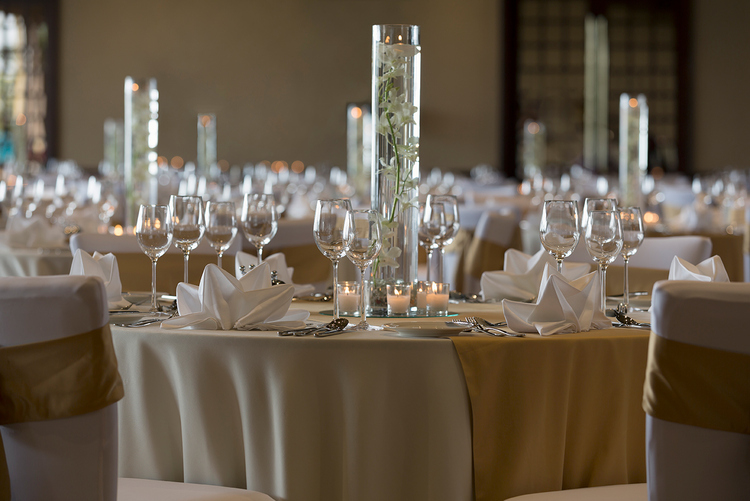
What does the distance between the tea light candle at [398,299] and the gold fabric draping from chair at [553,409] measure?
51cm

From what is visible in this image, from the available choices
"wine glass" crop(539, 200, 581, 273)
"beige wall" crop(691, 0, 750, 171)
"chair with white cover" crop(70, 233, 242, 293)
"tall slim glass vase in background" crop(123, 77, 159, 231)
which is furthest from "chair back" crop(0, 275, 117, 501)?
"beige wall" crop(691, 0, 750, 171)

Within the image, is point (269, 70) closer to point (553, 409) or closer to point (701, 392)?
point (553, 409)

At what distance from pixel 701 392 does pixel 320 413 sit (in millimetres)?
746

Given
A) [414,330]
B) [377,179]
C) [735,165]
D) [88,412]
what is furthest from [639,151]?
[735,165]

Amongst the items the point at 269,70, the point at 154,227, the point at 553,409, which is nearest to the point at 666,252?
the point at 553,409

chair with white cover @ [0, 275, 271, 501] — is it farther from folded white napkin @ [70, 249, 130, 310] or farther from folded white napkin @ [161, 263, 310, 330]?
folded white napkin @ [70, 249, 130, 310]

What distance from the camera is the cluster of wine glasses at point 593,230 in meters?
2.11

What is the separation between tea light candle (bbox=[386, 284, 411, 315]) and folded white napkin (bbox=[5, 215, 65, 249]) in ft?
7.19

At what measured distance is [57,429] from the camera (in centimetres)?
148

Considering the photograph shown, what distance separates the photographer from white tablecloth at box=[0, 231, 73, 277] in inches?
139

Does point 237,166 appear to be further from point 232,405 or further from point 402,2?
point 232,405

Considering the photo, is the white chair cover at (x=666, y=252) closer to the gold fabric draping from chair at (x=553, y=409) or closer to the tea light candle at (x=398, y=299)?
the tea light candle at (x=398, y=299)

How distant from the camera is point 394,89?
2.36 meters

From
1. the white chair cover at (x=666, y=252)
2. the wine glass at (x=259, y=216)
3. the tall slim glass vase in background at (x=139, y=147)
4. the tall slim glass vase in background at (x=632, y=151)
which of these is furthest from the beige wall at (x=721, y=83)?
the wine glass at (x=259, y=216)
